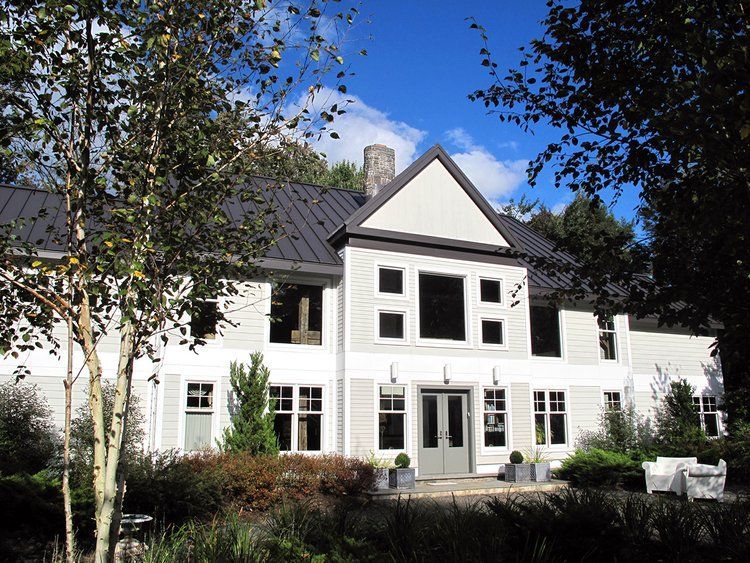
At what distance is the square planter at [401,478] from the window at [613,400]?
881cm

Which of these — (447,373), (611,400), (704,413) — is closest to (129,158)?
(447,373)

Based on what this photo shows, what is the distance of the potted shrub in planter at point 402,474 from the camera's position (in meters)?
15.8

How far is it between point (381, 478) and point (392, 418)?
1.95 metres

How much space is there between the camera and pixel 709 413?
76.7 ft

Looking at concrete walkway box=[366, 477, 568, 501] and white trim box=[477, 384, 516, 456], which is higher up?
white trim box=[477, 384, 516, 456]

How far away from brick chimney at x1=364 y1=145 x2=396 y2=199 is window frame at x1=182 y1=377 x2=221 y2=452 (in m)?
8.35

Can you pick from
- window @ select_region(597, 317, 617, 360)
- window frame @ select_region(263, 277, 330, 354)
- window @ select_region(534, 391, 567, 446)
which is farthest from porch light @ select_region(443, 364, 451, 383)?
window @ select_region(597, 317, 617, 360)

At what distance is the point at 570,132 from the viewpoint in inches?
274

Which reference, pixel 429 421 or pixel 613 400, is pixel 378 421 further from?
pixel 613 400

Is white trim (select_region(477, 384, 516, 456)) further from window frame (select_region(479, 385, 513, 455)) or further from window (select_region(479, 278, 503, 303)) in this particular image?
window (select_region(479, 278, 503, 303))

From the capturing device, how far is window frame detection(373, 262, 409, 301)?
17.6 m

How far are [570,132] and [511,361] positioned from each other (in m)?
13.1

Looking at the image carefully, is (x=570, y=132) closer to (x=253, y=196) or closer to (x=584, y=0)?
(x=584, y=0)

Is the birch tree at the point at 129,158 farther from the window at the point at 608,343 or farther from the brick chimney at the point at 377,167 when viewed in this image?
the window at the point at 608,343
